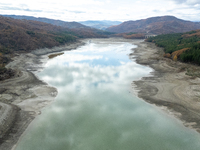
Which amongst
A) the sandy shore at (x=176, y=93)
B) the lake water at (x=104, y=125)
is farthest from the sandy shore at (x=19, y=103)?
the sandy shore at (x=176, y=93)

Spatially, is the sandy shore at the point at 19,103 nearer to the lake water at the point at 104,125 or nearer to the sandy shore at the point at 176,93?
the lake water at the point at 104,125

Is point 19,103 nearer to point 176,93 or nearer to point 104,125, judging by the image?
point 104,125

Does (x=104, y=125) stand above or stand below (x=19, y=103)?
below

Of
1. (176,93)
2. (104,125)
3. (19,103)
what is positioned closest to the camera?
(104,125)

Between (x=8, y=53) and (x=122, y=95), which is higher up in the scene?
(x=8, y=53)

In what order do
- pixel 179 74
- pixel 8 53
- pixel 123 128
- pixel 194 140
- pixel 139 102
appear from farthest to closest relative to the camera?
pixel 8 53, pixel 179 74, pixel 139 102, pixel 123 128, pixel 194 140

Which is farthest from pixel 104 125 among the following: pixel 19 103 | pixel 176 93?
pixel 176 93

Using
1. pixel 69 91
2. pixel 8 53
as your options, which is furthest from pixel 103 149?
pixel 8 53

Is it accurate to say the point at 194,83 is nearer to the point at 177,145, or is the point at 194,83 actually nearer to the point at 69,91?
the point at 177,145

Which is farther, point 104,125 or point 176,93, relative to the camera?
point 176,93

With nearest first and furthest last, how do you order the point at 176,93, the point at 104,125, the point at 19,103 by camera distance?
the point at 104,125 → the point at 19,103 → the point at 176,93

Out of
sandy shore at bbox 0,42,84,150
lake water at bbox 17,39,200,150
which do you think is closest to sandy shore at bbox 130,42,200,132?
lake water at bbox 17,39,200,150
